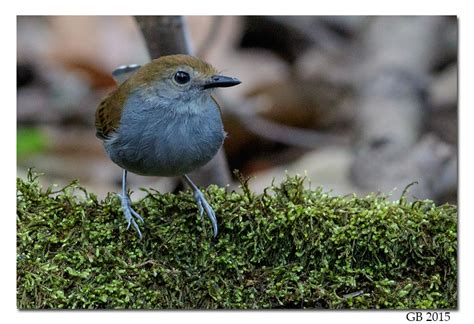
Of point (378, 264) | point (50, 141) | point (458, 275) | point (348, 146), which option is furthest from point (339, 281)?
point (50, 141)

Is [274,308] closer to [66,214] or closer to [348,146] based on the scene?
[66,214]

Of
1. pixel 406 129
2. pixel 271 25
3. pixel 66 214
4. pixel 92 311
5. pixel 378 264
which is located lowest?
pixel 92 311

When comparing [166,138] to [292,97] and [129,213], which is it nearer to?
[129,213]

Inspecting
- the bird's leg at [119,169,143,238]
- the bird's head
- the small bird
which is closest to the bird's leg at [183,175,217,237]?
the small bird

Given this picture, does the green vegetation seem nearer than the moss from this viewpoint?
No

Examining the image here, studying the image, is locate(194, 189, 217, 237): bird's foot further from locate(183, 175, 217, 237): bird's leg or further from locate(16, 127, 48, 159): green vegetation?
locate(16, 127, 48, 159): green vegetation

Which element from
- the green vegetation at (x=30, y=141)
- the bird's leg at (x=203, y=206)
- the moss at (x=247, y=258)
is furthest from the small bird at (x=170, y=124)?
the green vegetation at (x=30, y=141)
